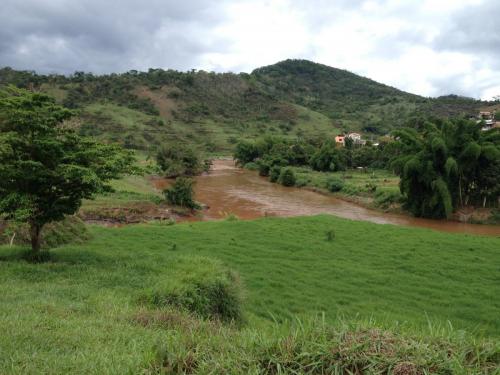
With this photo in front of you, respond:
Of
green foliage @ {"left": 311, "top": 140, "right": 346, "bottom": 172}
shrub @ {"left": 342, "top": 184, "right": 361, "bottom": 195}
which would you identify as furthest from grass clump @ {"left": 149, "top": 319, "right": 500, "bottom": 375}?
green foliage @ {"left": 311, "top": 140, "right": 346, "bottom": 172}

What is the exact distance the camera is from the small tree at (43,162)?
32.6 feet

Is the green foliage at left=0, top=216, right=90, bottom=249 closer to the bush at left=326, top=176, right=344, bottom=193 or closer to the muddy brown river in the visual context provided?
the muddy brown river

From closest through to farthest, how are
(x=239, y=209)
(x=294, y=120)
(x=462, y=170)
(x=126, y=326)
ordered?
(x=126, y=326)
(x=462, y=170)
(x=239, y=209)
(x=294, y=120)

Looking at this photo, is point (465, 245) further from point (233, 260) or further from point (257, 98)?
point (257, 98)

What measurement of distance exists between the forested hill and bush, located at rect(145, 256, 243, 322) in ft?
237

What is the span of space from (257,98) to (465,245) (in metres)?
→ 120

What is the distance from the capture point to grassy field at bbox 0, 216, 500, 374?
14.9 ft

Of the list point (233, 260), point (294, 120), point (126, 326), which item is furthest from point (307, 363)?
point (294, 120)

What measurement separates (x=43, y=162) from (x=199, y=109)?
107 metres

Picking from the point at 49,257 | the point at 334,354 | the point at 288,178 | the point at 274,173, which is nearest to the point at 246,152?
the point at 274,173

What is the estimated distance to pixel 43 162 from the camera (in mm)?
10656

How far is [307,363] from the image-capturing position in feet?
9.93

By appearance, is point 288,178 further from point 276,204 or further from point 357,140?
point 357,140

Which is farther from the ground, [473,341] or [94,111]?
[94,111]
